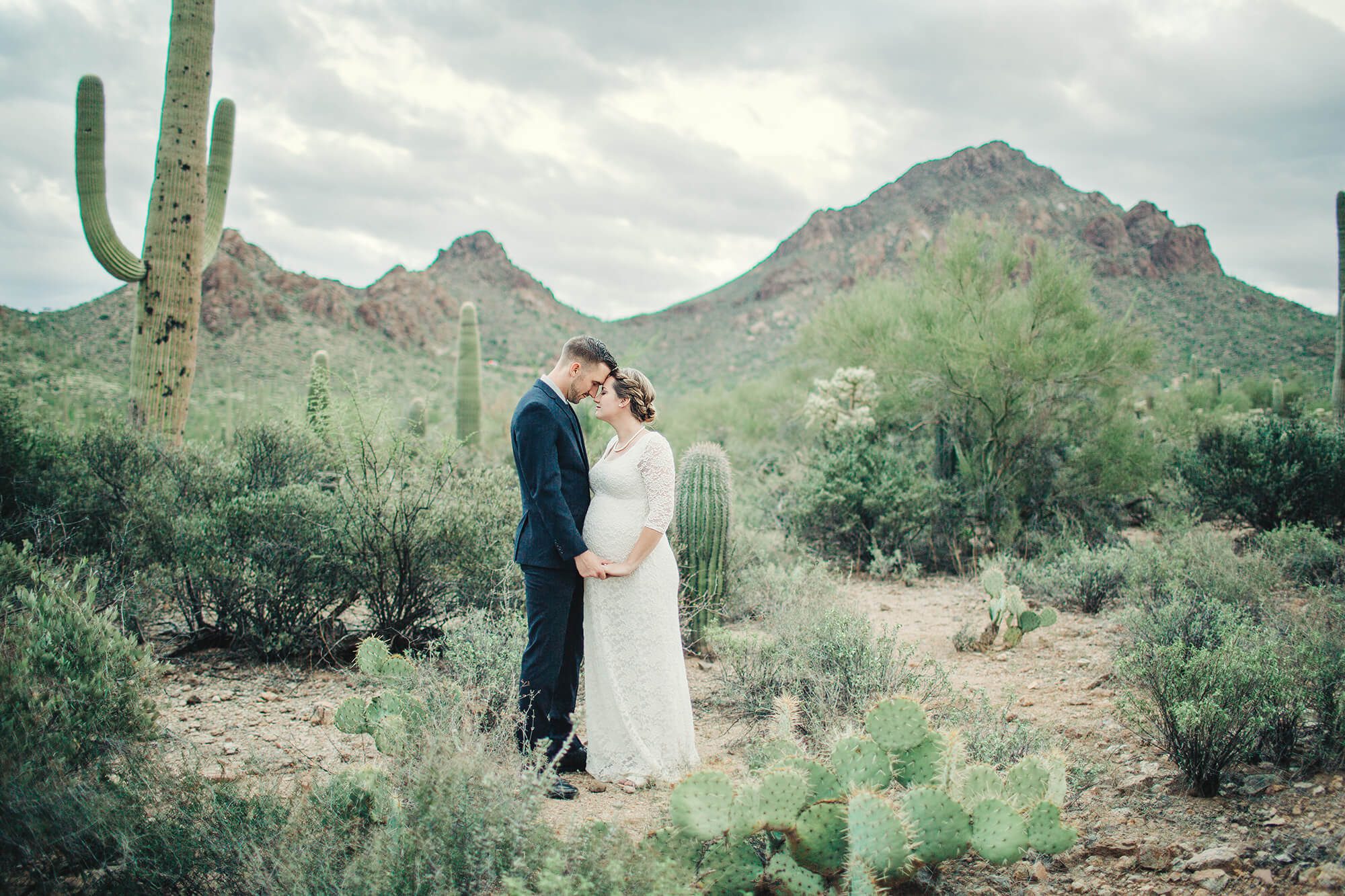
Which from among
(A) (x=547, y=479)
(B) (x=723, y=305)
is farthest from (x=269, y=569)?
(B) (x=723, y=305)

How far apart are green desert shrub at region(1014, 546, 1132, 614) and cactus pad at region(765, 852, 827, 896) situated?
5429 millimetres

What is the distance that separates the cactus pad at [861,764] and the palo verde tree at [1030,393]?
704cm

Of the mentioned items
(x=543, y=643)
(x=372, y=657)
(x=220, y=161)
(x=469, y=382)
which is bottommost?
(x=372, y=657)

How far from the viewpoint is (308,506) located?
5660 millimetres

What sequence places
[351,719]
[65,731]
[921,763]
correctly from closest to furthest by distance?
[65,731], [921,763], [351,719]

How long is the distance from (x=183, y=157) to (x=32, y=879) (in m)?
7.31

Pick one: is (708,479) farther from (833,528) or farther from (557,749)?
(833,528)

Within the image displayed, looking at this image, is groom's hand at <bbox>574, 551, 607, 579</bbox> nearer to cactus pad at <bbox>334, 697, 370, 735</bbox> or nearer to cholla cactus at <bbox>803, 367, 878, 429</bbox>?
cactus pad at <bbox>334, 697, 370, 735</bbox>

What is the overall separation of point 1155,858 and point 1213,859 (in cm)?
19

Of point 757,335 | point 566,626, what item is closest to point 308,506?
point 566,626

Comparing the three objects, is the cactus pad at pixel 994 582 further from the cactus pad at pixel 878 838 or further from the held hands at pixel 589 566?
the cactus pad at pixel 878 838

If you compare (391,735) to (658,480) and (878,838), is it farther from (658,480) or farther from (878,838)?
(878,838)


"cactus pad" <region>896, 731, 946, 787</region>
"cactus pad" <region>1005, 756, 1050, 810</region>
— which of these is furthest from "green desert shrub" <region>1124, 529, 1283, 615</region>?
"cactus pad" <region>896, 731, 946, 787</region>

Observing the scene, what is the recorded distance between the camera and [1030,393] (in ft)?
32.4
